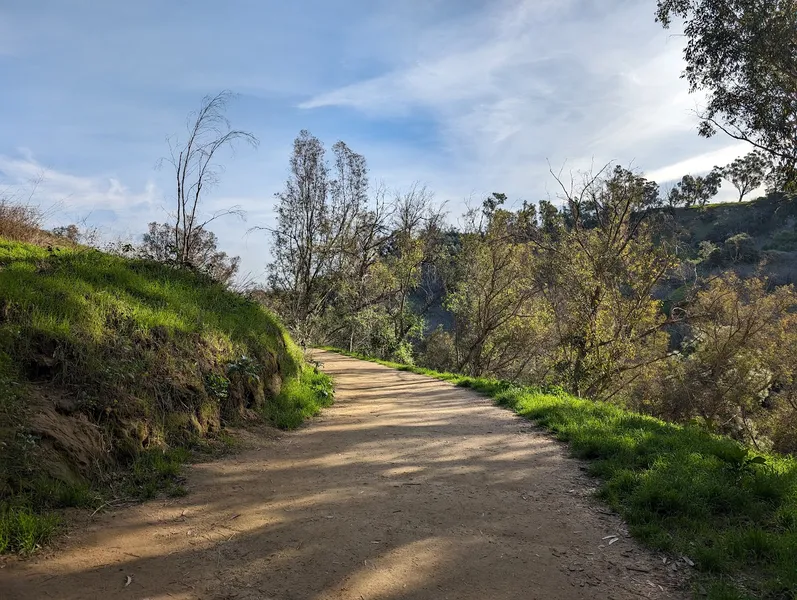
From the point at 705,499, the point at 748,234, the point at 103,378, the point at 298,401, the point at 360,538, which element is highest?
the point at 748,234

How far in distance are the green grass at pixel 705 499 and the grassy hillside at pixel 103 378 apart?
14.1ft

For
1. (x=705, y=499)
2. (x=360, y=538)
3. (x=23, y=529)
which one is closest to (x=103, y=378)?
(x=23, y=529)

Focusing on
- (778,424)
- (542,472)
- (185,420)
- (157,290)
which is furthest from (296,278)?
(778,424)

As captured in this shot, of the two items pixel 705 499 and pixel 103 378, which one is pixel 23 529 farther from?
pixel 705 499

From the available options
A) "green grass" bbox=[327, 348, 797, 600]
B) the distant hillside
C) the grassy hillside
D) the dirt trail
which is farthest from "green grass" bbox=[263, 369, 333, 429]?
the distant hillside

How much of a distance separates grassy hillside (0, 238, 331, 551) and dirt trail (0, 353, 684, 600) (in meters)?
0.49

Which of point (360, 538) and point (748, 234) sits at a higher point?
point (748, 234)

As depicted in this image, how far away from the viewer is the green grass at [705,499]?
10.3 ft

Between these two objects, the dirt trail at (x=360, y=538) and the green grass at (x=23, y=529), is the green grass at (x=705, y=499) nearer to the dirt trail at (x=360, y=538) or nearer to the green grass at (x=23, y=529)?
the dirt trail at (x=360, y=538)

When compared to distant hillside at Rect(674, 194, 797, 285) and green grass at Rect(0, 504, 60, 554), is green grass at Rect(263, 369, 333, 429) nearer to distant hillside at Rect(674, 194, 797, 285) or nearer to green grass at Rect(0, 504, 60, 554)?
green grass at Rect(0, 504, 60, 554)

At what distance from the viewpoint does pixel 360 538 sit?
356cm

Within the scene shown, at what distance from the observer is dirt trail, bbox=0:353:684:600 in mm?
2895

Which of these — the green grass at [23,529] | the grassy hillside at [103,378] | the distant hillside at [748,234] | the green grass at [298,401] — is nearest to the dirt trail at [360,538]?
the green grass at [23,529]

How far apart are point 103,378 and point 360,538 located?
2999 mm
